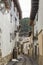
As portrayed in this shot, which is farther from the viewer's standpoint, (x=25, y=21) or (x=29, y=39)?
(x=29, y=39)

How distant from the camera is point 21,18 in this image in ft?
76.1

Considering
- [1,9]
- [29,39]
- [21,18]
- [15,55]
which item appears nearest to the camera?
[1,9]

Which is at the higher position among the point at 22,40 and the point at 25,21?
the point at 25,21

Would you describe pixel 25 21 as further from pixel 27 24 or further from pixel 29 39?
pixel 29 39

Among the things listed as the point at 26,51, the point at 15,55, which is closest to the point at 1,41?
the point at 15,55

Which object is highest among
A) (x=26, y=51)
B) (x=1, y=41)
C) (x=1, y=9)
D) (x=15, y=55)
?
(x=1, y=9)

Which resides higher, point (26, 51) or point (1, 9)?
point (1, 9)

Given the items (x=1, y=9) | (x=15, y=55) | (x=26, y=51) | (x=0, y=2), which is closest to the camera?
(x=0, y=2)

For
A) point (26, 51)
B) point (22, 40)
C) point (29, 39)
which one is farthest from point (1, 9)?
point (26, 51)

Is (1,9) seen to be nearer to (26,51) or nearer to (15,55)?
(15,55)

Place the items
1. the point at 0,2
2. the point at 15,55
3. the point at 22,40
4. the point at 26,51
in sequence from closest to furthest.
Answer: the point at 0,2 < the point at 15,55 < the point at 22,40 < the point at 26,51

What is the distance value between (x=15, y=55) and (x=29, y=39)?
945 centimetres

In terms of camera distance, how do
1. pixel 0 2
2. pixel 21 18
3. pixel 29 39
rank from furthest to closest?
pixel 29 39, pixel 21 18, pixel 0 2

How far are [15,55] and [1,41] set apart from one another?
7.59 metres
